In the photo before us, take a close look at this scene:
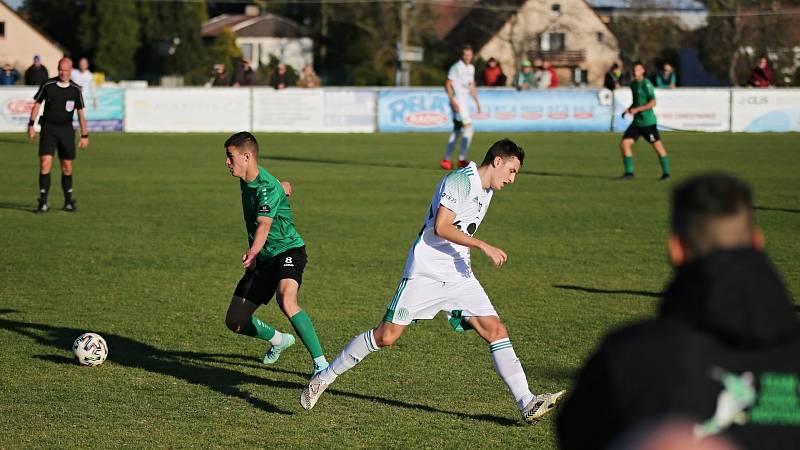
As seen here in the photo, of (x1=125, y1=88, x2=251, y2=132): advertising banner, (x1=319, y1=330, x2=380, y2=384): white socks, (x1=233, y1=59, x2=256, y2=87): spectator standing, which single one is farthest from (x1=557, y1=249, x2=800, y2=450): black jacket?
(x1=233, y1=59, x2=256, y2=87): spectator standing

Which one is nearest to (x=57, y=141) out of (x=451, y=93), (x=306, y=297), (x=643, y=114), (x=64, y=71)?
(x=64, y=71)

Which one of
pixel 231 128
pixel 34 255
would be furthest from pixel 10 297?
pixel 231 128

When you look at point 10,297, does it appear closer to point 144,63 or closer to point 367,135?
point 367,135

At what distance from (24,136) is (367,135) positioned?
9.86m

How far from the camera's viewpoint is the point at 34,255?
1312 centimetres

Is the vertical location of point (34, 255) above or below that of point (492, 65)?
below

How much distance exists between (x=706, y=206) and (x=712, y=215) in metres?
0.02

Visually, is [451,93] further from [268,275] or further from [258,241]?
[258,241]

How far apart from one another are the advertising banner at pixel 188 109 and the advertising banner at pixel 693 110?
11.9 metres

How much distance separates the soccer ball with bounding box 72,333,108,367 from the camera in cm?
802

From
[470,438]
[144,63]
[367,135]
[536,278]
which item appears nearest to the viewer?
[470,438]

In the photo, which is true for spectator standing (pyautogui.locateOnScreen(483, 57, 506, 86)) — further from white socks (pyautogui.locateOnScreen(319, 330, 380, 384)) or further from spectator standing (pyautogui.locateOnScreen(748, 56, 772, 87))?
white socks (pyautogui.locateOnScreen(319, 330, 380, 384))

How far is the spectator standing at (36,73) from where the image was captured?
3033 cm

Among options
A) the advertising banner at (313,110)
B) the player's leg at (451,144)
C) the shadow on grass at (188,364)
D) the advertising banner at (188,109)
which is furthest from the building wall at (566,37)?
the shadow on grass at (188,364)
